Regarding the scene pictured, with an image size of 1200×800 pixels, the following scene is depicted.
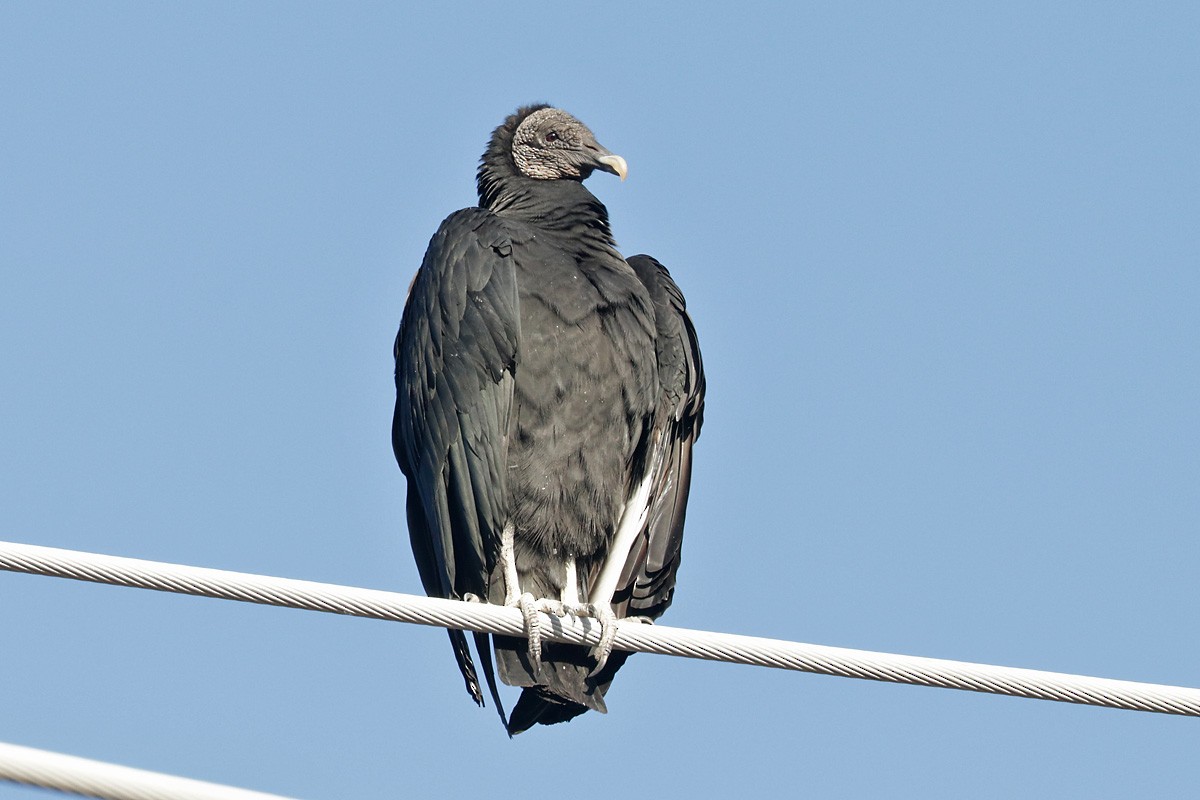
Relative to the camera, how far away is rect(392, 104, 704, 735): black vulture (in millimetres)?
4621

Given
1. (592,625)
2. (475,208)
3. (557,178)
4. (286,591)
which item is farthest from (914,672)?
(557,178)

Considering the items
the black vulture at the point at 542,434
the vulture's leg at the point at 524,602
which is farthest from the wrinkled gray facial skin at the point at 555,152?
the vulture's leg at the point at 524,602

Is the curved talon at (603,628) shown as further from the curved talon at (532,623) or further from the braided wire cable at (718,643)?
the braided wire cable at (718,643)

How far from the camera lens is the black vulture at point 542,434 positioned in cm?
462

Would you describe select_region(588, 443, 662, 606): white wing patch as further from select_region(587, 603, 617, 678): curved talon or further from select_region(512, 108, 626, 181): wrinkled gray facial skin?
select_region(512, 108, 626, 181): wrinkled gray facial skin

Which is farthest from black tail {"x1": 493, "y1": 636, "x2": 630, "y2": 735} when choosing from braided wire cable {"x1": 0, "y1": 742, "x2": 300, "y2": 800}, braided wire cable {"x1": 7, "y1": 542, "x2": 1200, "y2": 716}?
braided wire cable {"x1": 0, "y1": 742, "x2": 300, "y2": 800}

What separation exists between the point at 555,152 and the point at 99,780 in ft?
12.6

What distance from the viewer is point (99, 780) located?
6.61 ft

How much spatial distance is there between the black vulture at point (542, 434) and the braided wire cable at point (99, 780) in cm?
242

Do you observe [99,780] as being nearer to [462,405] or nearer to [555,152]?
[462,405]

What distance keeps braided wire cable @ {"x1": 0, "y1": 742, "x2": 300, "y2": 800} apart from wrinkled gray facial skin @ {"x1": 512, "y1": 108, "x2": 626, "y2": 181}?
12.2ft

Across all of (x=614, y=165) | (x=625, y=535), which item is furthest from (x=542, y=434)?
(x=614, y=165)

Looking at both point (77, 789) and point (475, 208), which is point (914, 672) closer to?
point (77, 789)

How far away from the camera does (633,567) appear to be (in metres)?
4.95
